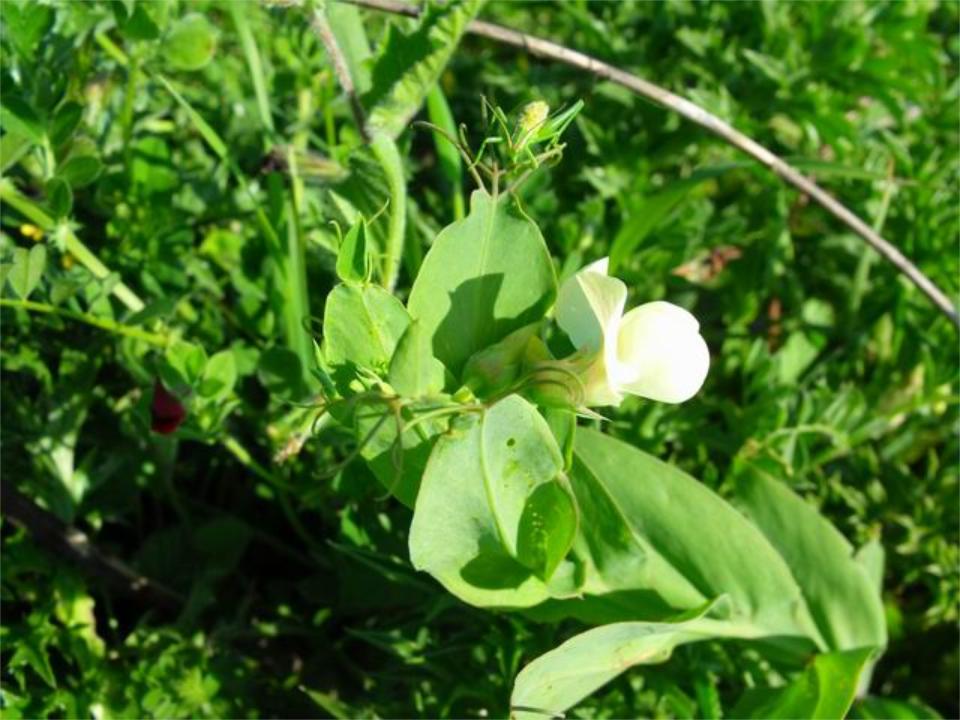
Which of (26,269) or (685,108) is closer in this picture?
(26,269)

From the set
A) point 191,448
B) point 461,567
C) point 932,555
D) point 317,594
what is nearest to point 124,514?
point 191,448

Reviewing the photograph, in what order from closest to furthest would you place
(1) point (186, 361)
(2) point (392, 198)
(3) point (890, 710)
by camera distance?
(2) point (392, 198) → (1) point (186, 361) → (3) point (890, 710)

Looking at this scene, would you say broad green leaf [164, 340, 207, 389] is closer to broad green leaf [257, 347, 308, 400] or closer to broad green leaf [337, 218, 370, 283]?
broad green leaf [257, 347, 308, 400]

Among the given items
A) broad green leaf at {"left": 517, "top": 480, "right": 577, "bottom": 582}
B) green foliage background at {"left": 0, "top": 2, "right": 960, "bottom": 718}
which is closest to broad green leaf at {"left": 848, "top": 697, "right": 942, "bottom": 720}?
green foliage background at {"left": 0, "top": 2, "right": 960, "bottom": 718}

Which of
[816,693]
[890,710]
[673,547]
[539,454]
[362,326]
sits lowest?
[890,710]

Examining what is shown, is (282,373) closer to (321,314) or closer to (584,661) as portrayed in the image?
(321,314)

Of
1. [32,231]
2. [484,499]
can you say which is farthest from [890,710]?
[32,231]

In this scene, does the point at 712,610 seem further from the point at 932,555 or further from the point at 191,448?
the point at 191,448

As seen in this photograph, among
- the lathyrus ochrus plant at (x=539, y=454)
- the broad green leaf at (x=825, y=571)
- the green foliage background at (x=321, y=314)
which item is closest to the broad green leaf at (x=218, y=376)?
the green foliage background at (x=321, y=314)
